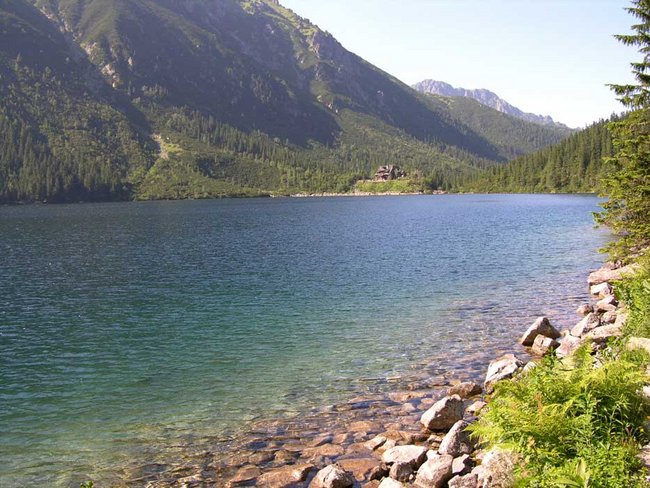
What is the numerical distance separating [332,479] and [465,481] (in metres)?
3.66

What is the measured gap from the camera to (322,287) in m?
44.9

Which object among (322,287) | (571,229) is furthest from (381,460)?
(571,229)

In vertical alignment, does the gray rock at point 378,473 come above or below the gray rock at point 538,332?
below

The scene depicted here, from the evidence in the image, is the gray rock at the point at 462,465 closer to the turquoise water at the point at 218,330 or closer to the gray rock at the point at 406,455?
the gray rock at the point at 406,455

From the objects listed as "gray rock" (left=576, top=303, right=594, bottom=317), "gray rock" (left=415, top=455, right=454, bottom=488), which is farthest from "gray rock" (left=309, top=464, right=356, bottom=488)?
"gray rock" (left=576, top=303, right=594, bottom=317)

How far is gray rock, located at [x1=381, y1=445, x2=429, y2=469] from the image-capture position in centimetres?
1411

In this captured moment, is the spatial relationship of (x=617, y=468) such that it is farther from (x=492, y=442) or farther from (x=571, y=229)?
(x=571, y=229)

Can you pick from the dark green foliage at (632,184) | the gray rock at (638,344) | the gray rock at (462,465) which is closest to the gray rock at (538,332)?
the dark green foliage at (632,184)

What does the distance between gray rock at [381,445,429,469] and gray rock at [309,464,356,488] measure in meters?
1.27

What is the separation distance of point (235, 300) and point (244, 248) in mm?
35516

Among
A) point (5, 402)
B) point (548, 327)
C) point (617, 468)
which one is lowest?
point (5, 402)

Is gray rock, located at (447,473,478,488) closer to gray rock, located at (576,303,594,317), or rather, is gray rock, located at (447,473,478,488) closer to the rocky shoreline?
the rocky shoreline

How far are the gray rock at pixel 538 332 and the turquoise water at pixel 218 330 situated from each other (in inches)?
54.2

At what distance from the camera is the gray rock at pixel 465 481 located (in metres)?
11.8
